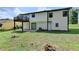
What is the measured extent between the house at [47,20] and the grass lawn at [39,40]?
0.27 feet

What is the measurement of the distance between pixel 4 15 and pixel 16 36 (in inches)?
13.1

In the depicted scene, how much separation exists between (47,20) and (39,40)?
301mm

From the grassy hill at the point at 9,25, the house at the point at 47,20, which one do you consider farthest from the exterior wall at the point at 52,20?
the grassy hill at the point at 9,25

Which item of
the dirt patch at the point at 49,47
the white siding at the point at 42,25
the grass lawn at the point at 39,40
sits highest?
the white siding at the point at 42,25

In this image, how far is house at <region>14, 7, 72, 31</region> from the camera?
21.6 feet

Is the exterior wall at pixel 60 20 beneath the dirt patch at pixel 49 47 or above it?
above

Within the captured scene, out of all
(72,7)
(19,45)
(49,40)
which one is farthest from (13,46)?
(72,7)

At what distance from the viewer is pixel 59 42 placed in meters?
6.59

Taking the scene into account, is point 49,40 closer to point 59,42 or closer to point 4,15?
point 59,42

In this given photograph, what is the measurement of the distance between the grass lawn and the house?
8cm

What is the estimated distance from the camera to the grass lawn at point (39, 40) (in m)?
6.56

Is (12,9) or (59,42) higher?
(12,9)

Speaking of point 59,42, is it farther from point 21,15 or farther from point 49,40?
point 21,15

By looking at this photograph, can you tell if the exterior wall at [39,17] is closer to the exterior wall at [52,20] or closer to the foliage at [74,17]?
the exterior wall at [52,20]
